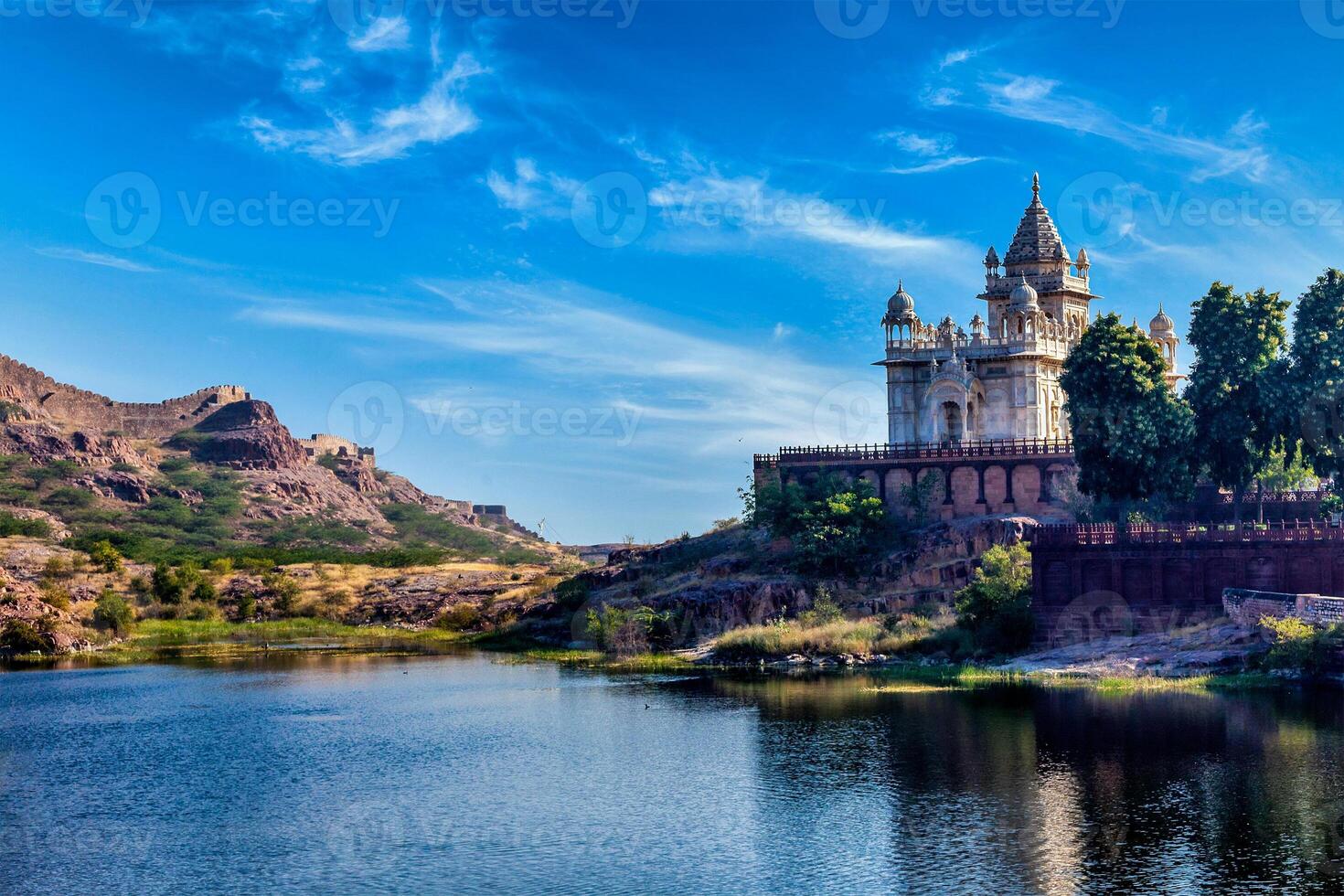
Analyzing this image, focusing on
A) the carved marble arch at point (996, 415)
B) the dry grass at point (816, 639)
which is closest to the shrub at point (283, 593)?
the dry grass at point (816, 639)

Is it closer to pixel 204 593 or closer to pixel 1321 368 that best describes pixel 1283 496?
pixel 1321 368

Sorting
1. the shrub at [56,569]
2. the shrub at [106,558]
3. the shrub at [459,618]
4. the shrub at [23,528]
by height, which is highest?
the shrub at [23,528]

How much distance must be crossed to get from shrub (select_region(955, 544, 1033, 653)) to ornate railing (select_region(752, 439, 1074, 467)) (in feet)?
46.9

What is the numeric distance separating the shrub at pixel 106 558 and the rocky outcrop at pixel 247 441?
2370 inches

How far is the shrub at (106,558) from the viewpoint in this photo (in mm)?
117875

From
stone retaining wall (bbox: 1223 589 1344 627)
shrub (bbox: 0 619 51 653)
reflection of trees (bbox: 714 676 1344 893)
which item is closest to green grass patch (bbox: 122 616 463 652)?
shrub (bbox: 0 619 51 653)

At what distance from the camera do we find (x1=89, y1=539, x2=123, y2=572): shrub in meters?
118

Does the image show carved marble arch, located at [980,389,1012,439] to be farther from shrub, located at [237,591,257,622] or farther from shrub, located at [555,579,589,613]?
shrub, located at [237,591,257,622]

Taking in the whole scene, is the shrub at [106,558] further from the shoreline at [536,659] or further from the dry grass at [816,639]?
the dry grass at [816,639]

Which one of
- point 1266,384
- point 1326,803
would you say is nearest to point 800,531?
point 1266,384

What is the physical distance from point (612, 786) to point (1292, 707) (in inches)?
997

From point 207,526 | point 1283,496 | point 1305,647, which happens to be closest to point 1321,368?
point 1283,496

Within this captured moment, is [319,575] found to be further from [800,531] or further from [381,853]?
[381,853]

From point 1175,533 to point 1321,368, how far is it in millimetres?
11005
